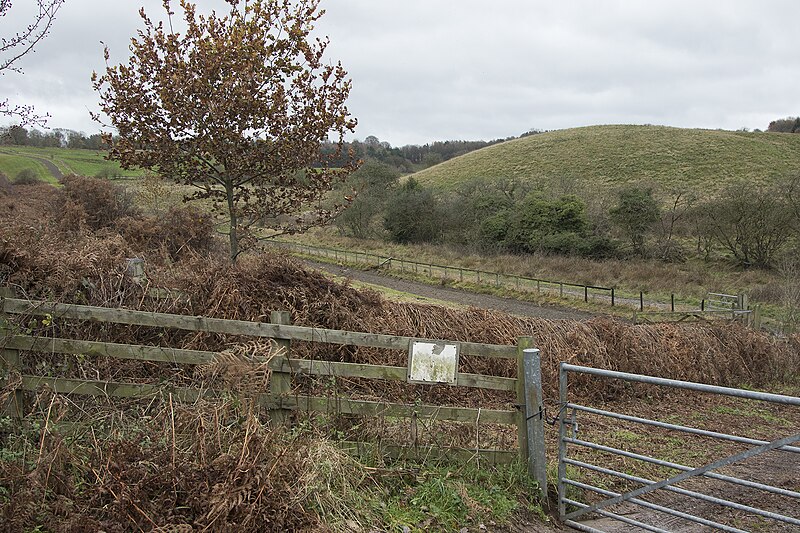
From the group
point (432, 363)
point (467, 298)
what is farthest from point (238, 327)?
point (467, 298)

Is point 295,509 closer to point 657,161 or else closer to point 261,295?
point 261,295

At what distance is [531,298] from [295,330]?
79.3ft

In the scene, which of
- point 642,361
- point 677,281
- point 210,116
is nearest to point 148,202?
point 210,116

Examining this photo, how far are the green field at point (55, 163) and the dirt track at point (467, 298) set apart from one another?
20.6 metres

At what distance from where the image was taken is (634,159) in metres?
69.0

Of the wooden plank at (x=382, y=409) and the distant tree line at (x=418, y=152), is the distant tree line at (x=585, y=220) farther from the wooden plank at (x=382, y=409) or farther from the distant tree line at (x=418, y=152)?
the distant tree line at (x=418, y=152)

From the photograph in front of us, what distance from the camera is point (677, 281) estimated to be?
31578mm

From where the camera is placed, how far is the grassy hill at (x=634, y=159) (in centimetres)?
6072

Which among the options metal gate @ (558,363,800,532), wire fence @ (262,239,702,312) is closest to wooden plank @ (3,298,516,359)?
metal gate @ (558,363,800,532)

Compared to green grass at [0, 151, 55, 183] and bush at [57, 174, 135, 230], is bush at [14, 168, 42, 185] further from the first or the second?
bush at [57, 174, 135, 230]

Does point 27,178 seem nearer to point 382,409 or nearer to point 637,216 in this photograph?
point 637,216

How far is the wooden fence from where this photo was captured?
5062mm

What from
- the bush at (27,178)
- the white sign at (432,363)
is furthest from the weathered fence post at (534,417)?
the bush at (27,178)

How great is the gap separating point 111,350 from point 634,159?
72093 mm
